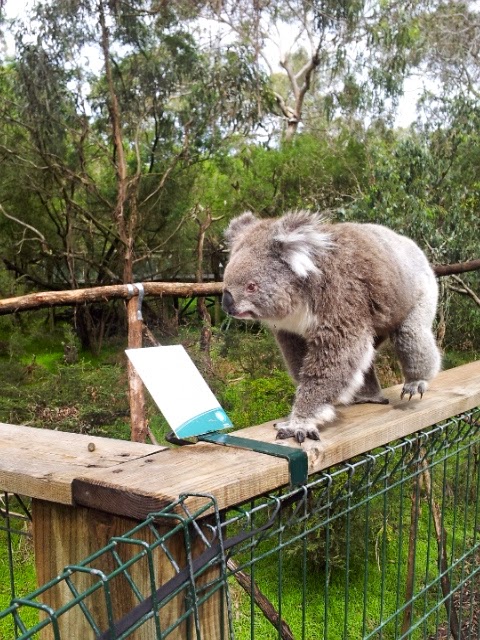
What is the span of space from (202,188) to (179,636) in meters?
7.40

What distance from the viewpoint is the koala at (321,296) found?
1388mm

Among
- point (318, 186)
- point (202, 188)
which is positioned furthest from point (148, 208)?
point (318, 186)

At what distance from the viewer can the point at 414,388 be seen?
1494 mm

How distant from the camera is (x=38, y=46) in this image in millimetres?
5738

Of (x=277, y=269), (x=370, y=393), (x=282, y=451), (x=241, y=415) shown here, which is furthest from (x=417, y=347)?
(x=241, y=415)

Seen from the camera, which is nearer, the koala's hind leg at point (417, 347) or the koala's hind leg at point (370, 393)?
the koala's hind leg at point (370, 393)

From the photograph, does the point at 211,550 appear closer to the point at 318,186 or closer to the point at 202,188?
the point at 318,186

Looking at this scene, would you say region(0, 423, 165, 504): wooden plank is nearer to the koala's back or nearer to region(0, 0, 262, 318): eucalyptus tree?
the koala's back

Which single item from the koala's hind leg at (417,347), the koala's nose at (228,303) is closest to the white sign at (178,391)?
the koala's nose at (228,303)

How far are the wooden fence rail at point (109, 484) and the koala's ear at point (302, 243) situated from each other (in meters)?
0.53

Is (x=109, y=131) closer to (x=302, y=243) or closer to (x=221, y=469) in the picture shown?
(x=302, y=243)

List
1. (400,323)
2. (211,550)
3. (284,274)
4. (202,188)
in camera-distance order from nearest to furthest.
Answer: (211,550)
(284,274)
(400,323)
(202,188)

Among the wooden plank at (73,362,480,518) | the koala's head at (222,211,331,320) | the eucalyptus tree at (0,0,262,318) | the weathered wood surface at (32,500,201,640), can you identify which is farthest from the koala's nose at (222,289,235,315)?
the eucalyptus tree at (0,0,262,318)

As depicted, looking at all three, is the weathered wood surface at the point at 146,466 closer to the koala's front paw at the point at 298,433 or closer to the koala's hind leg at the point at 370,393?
the koala's front paw at the point at 298,433
